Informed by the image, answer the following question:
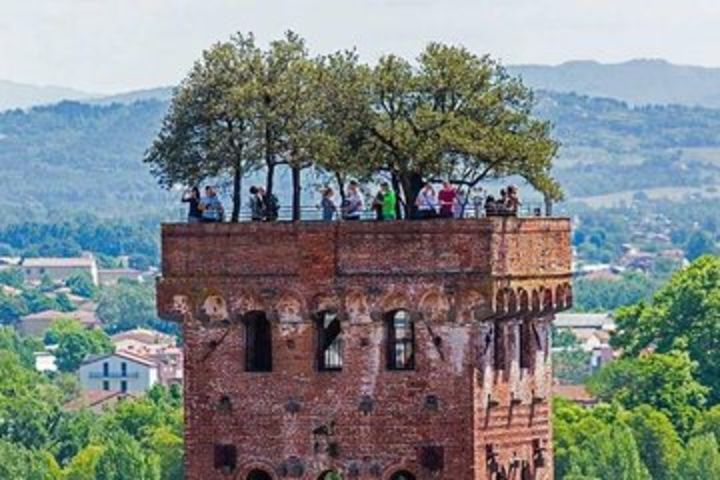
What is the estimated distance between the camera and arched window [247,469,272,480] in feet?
163

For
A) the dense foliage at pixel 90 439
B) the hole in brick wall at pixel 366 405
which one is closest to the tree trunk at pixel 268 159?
the hole in brick wall at pixel 366 405

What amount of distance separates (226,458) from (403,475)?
2.24 meters

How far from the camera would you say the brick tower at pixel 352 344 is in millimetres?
49062

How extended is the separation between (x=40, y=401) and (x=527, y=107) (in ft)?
472

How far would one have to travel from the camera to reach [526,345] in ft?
167

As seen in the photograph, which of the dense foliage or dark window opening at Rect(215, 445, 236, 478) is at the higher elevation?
dark window opening at Rect(215, 445, 236, 478)

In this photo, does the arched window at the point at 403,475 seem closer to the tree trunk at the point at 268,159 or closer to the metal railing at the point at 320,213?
the metal railing at the point at 320,213

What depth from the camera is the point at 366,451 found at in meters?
49.2

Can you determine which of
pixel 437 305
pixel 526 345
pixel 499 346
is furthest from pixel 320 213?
pixel 526 345

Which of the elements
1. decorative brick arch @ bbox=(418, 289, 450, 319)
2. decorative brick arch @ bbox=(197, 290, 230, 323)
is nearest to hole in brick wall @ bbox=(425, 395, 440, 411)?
decorative brick arch @ bbox=(418, 289, 450, 319)

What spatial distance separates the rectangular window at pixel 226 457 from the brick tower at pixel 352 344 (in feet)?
0.04

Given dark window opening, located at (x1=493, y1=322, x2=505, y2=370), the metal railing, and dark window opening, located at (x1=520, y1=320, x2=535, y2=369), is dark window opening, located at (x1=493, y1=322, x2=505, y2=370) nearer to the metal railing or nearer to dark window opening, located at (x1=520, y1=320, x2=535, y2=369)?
dark window opening, located at (x1=520, y1=320, x2=535, y2=369)

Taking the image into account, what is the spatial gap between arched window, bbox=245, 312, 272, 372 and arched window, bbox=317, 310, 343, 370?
0.64 meters

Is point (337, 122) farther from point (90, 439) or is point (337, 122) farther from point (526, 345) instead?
point (90, 439)
